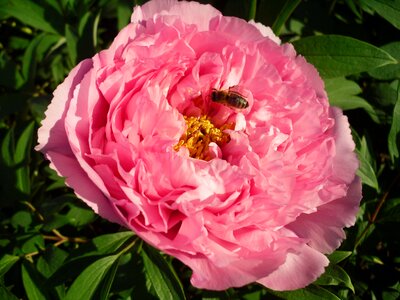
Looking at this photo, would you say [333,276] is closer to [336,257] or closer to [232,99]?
[336,257]

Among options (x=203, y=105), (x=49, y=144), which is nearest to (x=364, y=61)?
(x=203, y=105)

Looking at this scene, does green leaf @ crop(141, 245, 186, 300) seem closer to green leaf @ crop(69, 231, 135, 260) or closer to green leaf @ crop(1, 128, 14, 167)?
green leaf @ crop(69, 231, 135, 260)

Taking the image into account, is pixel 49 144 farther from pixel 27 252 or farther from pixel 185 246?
pixel 27 252

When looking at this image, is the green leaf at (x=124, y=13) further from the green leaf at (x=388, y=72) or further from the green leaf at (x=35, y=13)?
the green leaf at (x=388, y=72)

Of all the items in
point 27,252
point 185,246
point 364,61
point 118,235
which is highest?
point 364,61

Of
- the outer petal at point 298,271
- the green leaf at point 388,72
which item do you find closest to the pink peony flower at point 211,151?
the outer petal at point 298,271

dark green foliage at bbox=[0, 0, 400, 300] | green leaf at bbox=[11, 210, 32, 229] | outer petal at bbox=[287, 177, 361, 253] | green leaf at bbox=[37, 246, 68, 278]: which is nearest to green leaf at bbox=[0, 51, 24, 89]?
Answer: dark green foliage at bbox=[0, 0, 400, 300]
